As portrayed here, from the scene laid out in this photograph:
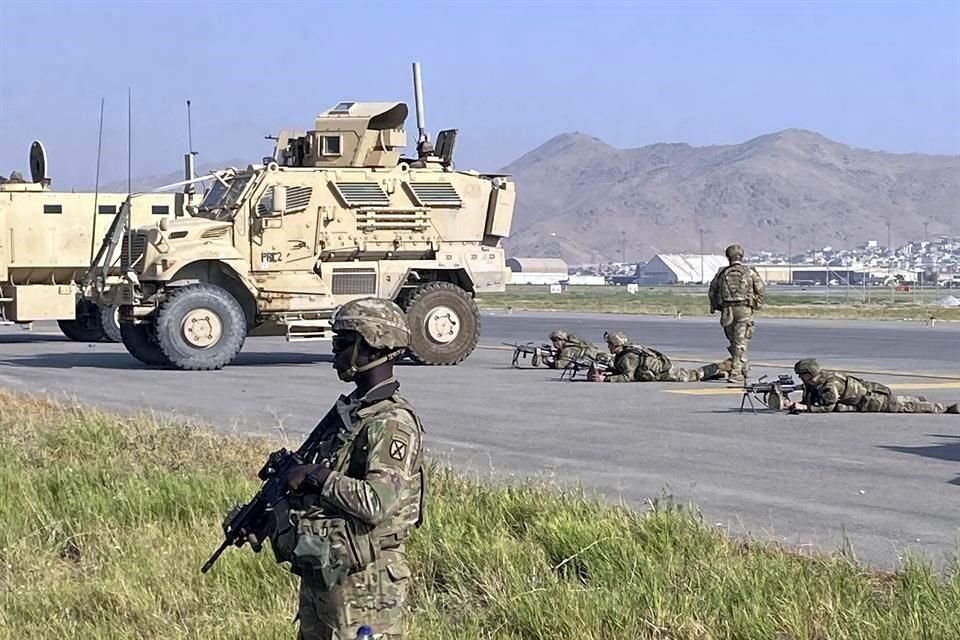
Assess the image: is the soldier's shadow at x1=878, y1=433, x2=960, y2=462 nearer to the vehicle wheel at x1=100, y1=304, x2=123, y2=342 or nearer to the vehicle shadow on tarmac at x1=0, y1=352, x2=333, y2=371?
the vehicle shadow on tarmac at x1=0, y1=352, x2=333, y2=371

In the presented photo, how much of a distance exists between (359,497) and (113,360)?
19.9 meters

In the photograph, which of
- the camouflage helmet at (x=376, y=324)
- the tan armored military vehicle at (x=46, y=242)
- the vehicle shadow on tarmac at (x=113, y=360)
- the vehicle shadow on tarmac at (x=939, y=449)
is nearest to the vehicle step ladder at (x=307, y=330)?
the vehicle shadow on tarmac at (x=113, y=360)

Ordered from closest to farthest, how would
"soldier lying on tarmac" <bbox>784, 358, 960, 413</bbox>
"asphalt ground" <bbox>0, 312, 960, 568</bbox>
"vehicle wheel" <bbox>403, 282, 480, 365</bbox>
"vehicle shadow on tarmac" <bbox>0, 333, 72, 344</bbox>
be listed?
"asphalt ground" <bbox>0, 312, 960, 568</bbox> < "soldier lying on tarmac" <bbox>784, 358, 960, 413</bbox> < "vehicle wheel" <bbox>403, 282, 480, 365</bbox> < "vehicle shadow on tarmac" <bbox>0, 333, 72, 344</bbox>

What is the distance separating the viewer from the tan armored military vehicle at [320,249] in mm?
21141

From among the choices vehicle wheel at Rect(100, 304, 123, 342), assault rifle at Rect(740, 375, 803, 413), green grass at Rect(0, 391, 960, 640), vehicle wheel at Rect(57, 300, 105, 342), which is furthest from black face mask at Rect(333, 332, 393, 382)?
vehicle wheel at Rect(57, 300, 105, 342)

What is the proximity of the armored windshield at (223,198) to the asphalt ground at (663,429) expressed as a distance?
217 cm

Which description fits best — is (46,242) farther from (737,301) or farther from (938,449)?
(938,449)

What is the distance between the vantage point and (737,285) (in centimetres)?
1947

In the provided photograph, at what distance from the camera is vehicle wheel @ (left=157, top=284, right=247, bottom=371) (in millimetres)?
20906

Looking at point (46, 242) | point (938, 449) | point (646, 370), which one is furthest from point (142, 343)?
point (938, 449)

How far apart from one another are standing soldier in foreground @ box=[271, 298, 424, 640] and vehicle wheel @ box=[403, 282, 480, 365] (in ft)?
56.1

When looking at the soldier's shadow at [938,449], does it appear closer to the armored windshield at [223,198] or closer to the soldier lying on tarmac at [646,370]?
the soldier lying on tarmac at [646,370]

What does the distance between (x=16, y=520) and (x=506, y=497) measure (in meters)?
2.85

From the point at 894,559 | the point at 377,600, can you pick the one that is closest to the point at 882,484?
the point at 894,559
